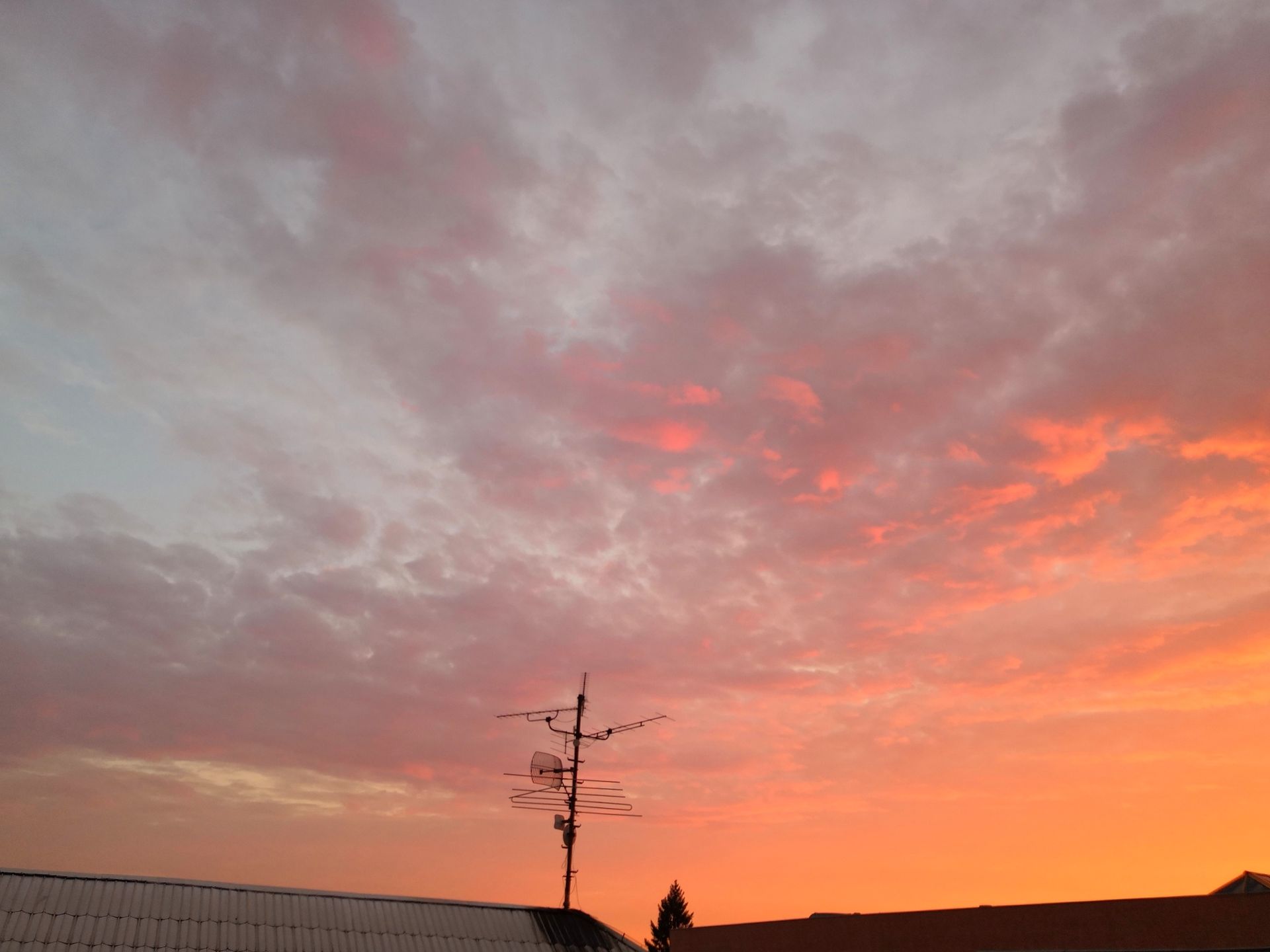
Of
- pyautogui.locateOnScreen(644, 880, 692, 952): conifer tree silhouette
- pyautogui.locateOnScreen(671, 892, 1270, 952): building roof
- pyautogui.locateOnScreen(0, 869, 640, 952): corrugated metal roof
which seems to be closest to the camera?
pyautogui.locateOnScreen(671, 892, 1270, 952): building roof

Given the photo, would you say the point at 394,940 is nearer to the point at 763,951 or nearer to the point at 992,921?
the point at 763,951

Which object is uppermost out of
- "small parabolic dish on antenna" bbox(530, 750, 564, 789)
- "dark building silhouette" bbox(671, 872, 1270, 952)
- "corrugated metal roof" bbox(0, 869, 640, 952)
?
"small parabolic dish on antenna" bbox(530, 750, 564, 789)

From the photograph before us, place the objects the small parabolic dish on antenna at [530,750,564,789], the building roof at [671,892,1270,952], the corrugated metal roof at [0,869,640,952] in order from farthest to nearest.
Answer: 1. the small parabolic dish on antenna at [530,750,564,789]
2. the corrugated metal roof at [0,869,640,952]
3. the building roof at [671,892,1270,952]

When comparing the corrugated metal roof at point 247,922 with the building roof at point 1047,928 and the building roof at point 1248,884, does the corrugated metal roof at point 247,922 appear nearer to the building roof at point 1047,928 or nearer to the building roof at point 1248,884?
the building roof at point 1047,928

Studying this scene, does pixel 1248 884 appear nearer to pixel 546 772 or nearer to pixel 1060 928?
pixel 1060 928

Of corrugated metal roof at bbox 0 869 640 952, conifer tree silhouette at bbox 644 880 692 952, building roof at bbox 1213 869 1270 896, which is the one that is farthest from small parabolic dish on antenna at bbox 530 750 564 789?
conifer tree silhouette at bbox 644 880 692 952

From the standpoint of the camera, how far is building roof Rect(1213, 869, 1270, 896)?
1670 cm

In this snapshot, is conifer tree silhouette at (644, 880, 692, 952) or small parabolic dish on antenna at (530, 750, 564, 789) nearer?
small parabolic dish on antenna at (530, 750, 564, 789)

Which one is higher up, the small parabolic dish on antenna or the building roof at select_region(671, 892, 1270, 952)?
the small parabolic dish on antenna

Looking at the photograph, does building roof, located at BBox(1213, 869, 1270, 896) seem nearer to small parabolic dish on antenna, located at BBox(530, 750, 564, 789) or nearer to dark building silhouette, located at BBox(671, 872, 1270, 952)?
dark building silhouette, located at BBox(671, 872, 1270, 952)

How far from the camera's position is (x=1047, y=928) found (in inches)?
669

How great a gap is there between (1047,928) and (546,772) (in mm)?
17572

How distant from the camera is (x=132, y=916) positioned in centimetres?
2223

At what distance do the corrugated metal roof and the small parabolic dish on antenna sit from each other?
455cm
